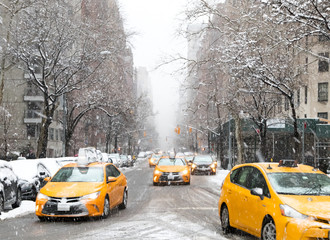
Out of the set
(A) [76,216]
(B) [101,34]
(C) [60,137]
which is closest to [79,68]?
(B) [101,34]

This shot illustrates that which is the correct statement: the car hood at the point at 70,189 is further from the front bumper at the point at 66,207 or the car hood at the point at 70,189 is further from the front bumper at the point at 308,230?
the front bumper at the point at 308,230

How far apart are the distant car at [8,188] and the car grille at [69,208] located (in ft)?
6.25

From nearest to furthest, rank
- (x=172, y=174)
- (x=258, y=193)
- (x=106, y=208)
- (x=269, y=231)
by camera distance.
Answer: (x=269, y=231)
(x=258, y=193)
(x=106, y=208)
(x=172, y=174)

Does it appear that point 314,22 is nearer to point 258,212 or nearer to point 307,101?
point 258,212

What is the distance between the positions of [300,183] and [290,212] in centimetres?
133

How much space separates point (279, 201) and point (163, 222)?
4016 millimetres

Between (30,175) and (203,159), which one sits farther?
(203,159)

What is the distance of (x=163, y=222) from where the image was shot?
10898 mm


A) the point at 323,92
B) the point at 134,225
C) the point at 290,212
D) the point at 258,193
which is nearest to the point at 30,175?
the point at 134,225

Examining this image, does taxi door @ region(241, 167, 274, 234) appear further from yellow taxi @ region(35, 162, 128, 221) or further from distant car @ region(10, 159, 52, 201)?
distant car @ region(10, 159, 52, 201)

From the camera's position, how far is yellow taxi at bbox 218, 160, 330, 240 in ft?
22.5

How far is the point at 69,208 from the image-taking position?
35.5 feet

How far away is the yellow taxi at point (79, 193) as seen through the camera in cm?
1088

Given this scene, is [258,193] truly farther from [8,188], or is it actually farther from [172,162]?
[172,162]
